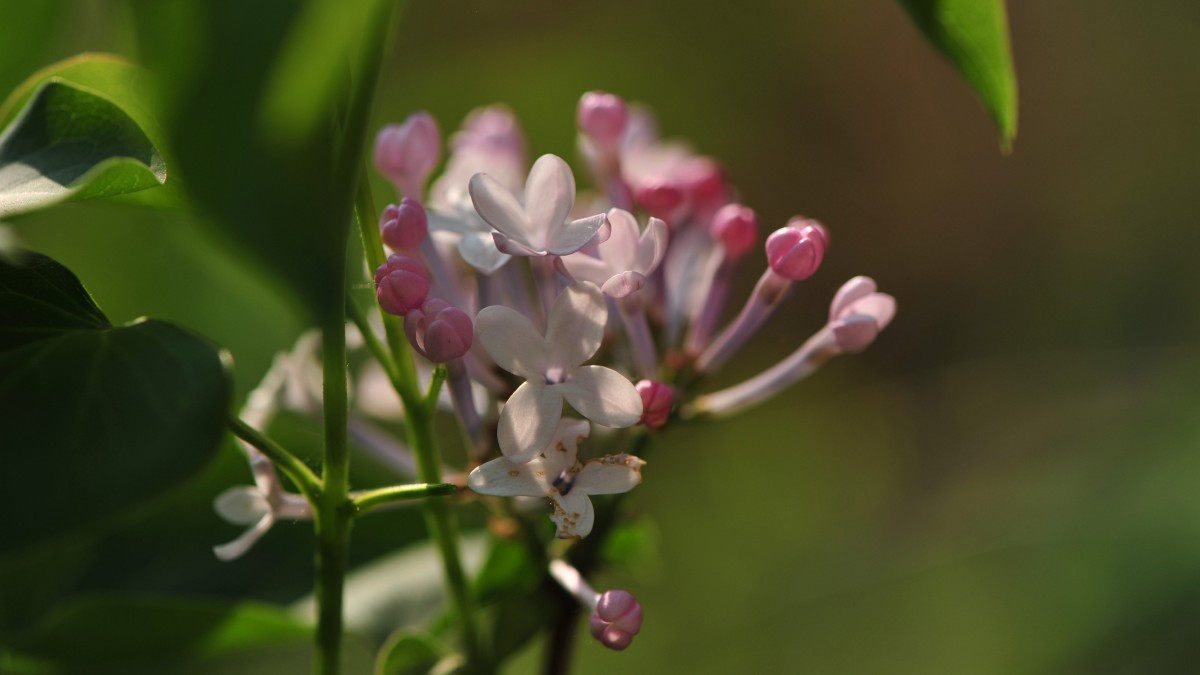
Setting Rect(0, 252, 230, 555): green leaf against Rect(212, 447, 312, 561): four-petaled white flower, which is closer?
Rect(0, 252, 230, 555): green leaf

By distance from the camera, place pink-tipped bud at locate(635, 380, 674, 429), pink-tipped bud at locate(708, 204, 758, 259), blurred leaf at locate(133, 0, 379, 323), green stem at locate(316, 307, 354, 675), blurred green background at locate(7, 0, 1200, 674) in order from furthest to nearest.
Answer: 1. blurred green background at locate(7, 0, 1200, 674)
2. pink-tipped bud at locate(708, 204, 758, 259)
3. pink-tipped bud at locate(635, 380, 674, 429)
4. green stem at locate(316, 307, 354, 675)
5. blurred leaf at locate(133, 0, 379, 323)

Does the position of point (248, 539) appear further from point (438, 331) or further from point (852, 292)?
point (852, 292)

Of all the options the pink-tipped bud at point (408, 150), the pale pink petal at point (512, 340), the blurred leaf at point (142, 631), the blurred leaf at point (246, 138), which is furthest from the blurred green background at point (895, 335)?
the blurred leaf at point (246, 138)

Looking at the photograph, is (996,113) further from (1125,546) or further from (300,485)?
(1125,546)

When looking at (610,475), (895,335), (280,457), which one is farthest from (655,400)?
(895,335)

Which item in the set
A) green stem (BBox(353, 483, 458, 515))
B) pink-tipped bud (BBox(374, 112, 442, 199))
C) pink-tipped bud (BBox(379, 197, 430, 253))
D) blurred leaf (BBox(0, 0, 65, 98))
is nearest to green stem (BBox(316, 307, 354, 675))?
green stem (BBox(353, 483, 458, 515))

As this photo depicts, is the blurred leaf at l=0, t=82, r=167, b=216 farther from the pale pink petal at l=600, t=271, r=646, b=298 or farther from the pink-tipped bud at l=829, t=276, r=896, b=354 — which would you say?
the pink-tipped bud at l=829, t=276, r=896, b=354

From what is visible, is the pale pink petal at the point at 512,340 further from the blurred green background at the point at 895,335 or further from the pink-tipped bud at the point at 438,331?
the blurred green background at the point at 895,335

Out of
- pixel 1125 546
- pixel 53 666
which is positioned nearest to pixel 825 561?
pixel 1125 546
